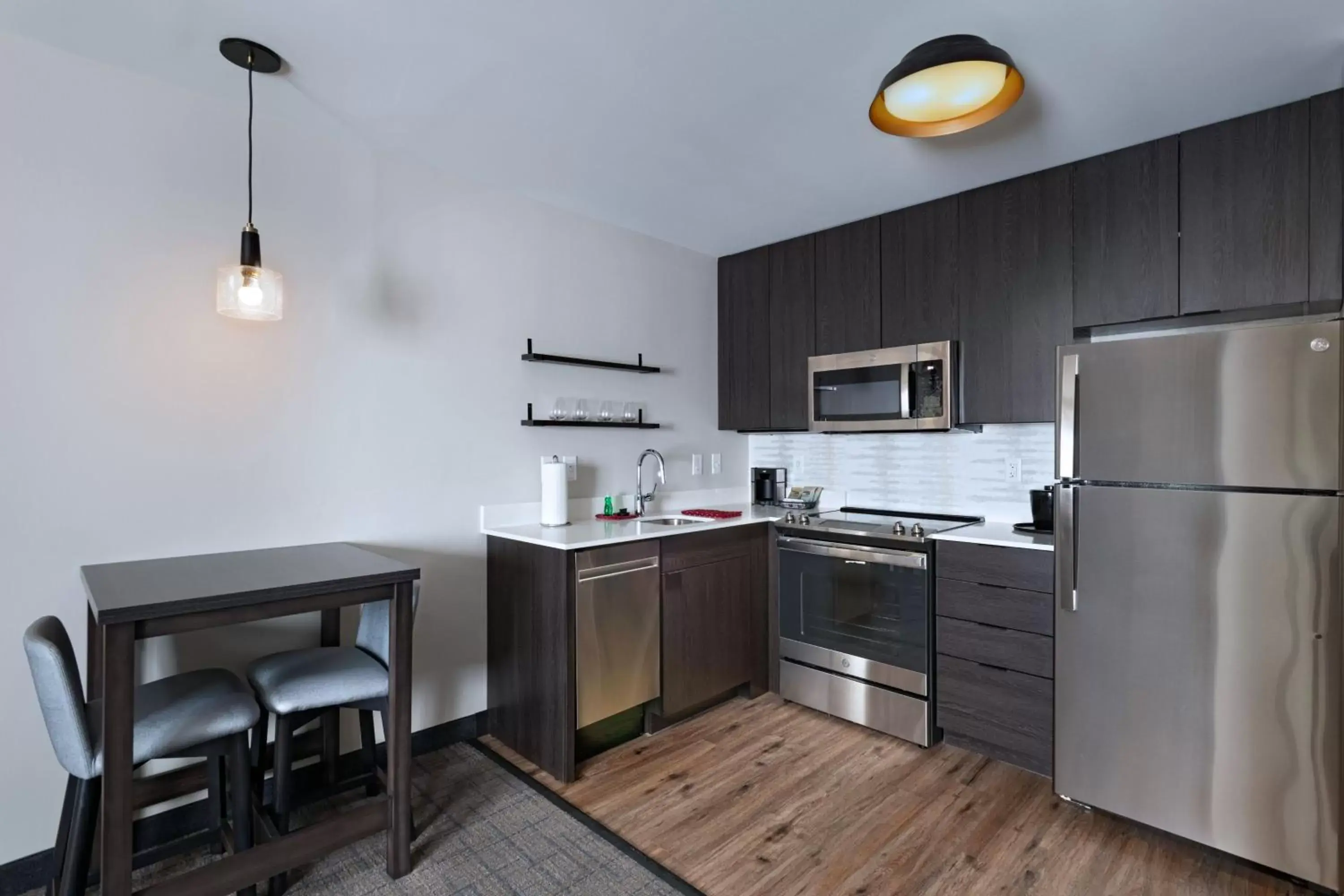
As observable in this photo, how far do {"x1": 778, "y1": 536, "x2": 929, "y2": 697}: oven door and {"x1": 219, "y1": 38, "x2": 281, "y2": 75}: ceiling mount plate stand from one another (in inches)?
105

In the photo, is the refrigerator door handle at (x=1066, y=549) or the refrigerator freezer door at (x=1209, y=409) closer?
the refrigerator freezer door at (x=1209, y=409)

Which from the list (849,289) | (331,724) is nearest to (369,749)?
(331,724)

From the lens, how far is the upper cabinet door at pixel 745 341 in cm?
370

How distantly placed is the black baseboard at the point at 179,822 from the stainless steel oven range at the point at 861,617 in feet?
5.05

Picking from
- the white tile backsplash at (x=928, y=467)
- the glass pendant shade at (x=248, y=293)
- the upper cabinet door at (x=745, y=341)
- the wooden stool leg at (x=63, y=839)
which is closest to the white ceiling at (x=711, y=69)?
the glass pendant shade at (x=248, y=293)

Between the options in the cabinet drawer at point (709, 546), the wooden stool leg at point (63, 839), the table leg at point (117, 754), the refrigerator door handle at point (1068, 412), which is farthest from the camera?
the cabinet drawer at point (709, 546)

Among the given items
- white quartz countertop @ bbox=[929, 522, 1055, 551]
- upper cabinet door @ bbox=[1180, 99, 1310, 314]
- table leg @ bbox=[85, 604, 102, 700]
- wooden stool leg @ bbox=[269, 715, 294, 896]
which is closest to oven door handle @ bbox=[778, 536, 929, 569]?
white quartz countertop @ bbox=[929, 522, 1055, 551]

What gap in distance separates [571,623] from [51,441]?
5.49 feet

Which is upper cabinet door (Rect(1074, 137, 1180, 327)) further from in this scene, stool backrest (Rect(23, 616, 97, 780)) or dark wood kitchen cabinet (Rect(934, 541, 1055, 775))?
stool backrest (Rect(23, 616, 97, 780))

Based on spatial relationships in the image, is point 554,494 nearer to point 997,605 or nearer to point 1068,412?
point 997,605

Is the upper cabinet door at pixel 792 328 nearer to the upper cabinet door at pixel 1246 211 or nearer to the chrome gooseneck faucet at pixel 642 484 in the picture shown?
the chrome gooseneck faucet at pixel 642 484

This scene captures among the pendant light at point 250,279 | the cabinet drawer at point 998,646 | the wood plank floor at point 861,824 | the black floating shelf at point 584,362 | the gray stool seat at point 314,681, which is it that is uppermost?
the pendant light at point 250,279

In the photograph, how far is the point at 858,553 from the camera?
2.90m

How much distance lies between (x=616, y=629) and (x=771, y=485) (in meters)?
1.61
